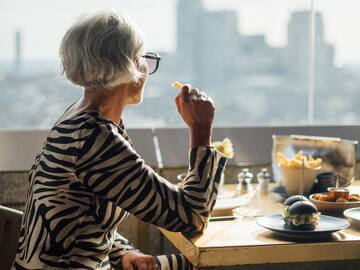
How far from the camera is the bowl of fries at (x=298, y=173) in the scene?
2369 millimetres

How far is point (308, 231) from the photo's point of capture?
1.76 metres

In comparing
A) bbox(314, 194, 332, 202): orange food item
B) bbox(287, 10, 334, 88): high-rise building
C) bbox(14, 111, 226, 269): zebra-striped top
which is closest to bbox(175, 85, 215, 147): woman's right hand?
bbox(14, 111, 226, 269): zebra-striped top

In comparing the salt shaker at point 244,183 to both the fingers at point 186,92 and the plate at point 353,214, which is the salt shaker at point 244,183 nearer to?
the plate at point 353,214

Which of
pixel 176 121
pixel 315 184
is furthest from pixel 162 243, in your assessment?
pixel 315 184

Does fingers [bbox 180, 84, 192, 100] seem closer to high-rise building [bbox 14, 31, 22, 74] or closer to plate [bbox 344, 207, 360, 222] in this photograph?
plate [bbox 344, 207, 360, 222]

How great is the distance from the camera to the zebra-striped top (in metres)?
1.66

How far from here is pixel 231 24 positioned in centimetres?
309

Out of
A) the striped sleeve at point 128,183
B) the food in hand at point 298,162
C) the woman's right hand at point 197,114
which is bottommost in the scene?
the food in hand at point 298,162

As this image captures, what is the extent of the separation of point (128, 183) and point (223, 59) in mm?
1535

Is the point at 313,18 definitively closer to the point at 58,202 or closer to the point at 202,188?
the point at 202,188

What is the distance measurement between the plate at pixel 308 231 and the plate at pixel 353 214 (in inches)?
1.4

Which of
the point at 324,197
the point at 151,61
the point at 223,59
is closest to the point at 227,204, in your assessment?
the point at 324,197

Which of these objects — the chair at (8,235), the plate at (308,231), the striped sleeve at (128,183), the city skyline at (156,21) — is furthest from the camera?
the city skyline at (156,21)

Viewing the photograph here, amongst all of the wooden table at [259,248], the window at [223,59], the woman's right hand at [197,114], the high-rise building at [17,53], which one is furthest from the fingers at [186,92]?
the high-rise building at [17,53]
